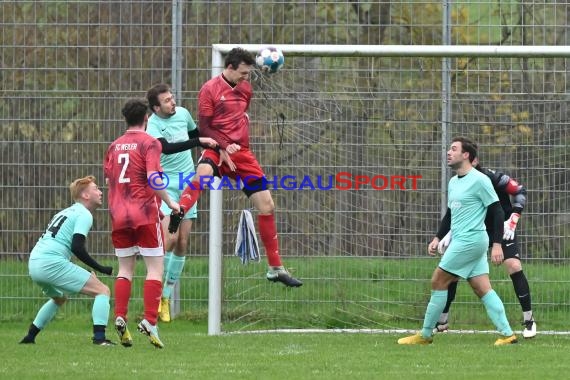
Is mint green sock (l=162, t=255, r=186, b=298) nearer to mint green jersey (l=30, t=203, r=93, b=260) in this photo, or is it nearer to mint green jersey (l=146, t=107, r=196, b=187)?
mint green jersey (l=146, t=107, r=196, b=187)

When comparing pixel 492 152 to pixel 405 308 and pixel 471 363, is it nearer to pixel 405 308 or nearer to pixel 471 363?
pixel 405 308

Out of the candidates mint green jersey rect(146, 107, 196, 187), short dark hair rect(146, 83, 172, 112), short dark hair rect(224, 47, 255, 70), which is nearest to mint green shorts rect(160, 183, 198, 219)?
mint green jersey rect(146, 107, 196, 187)

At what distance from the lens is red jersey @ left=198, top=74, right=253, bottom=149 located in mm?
11734

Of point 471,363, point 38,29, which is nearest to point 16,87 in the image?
point 38,29

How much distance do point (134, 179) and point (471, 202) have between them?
2.99 m

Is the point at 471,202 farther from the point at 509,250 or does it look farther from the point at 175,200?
the point at 175,200

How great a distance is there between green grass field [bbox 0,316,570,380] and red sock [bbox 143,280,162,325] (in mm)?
299

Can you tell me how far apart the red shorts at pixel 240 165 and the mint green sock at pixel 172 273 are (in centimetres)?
172

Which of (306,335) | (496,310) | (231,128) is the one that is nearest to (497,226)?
(496,310)

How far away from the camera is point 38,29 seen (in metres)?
14.1

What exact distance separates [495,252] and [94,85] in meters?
5.31

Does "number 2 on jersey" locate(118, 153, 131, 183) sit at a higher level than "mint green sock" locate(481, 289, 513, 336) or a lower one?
higher

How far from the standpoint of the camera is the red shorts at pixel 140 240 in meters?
10.6

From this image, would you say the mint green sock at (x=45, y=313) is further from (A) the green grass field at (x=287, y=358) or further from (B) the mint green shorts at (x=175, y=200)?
(B) the mint green shorts at (x=175, y=200)
